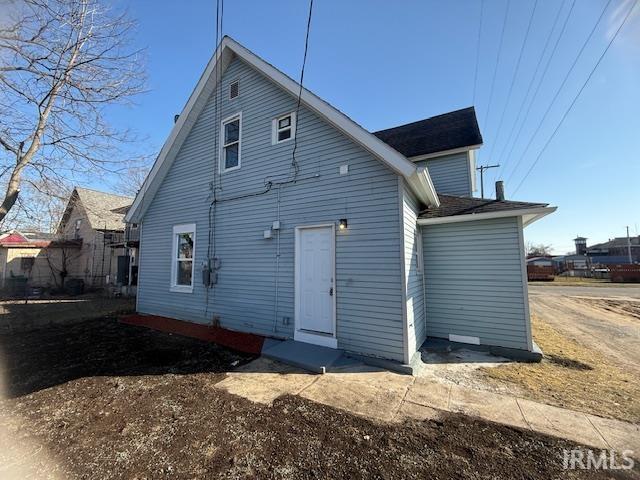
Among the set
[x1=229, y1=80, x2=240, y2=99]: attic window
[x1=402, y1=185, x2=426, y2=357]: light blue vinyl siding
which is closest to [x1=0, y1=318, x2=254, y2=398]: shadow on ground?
[x1=402, y1=185, x2=426, y2=357]: light blue vinyl siding

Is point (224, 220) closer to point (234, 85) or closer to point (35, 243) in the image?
point (234, 85)

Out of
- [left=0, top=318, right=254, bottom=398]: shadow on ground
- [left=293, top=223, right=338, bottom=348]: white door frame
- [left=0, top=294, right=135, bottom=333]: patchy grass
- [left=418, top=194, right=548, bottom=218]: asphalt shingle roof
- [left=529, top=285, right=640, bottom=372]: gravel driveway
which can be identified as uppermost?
[left=418, top=194, right=548, bottom=218]: asphalt shingle roof

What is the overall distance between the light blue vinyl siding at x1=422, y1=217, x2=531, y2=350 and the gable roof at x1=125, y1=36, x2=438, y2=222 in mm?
1057

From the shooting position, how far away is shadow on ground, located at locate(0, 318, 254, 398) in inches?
176

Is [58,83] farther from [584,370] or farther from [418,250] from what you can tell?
[584,370]

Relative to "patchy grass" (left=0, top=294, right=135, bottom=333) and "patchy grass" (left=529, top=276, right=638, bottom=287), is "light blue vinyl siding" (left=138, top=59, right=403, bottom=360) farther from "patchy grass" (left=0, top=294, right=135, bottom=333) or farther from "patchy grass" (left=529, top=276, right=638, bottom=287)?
"patchy grass" (left=529, top=276, right=638, bottom=287)

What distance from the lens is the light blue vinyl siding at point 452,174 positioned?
346 inches

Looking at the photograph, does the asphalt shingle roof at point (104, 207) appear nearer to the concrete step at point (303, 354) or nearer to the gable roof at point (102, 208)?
the gable roof at point (102, 208)

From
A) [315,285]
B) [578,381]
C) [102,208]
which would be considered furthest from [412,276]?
[102,208]

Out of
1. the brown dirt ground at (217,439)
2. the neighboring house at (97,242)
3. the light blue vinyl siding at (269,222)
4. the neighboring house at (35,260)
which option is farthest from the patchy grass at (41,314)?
the neighboring house at (35,260)

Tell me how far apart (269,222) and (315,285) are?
1897 millimetres

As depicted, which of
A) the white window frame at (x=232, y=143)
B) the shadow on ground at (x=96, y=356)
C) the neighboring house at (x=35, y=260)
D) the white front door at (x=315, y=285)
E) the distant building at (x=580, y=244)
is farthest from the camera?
the distant building at (x=580, y=244)

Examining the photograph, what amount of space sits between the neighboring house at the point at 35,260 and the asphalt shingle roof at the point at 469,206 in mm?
22798

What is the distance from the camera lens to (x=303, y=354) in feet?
16.8
